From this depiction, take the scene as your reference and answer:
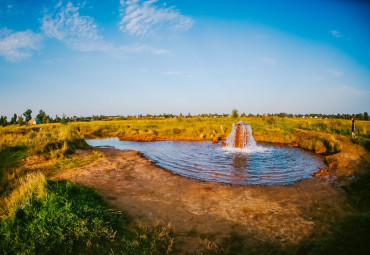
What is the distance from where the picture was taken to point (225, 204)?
630cm

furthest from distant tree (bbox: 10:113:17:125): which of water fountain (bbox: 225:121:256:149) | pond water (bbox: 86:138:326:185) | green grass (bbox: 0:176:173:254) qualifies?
green grass (bbox: 0:176:173:254)

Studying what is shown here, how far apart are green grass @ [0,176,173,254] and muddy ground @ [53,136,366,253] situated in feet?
2.25

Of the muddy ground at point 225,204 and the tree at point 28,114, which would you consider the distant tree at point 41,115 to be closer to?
the tree at point 28,114

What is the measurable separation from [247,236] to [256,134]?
2021 cm

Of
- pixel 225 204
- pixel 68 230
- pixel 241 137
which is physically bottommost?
pixel 225 204

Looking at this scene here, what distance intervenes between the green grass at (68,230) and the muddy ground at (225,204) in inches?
27.0

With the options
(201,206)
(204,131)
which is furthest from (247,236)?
(204,131)

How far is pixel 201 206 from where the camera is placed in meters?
6.22

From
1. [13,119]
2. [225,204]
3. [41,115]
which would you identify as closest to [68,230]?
[225,204]

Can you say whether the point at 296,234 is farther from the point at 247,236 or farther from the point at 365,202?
the point at 365,202

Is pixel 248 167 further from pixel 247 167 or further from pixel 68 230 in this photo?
pixel 68 230

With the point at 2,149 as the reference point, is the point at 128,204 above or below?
below

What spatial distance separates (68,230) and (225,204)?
4505 mm

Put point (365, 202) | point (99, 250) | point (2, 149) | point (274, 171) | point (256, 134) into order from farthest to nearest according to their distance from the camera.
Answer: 1. point (256, 134)
2. point (2, 149)
3. point (274, 171)
4. point (365, 202)
5. point (99, 250)
